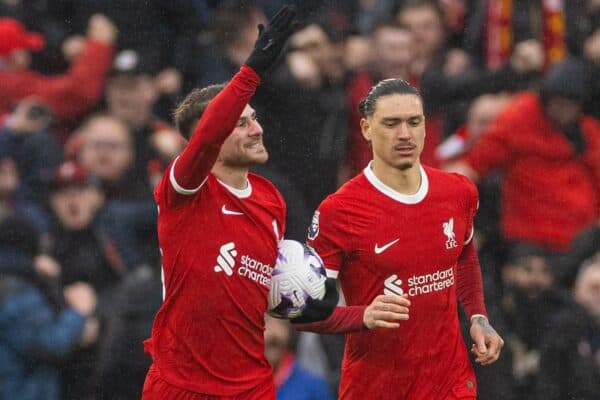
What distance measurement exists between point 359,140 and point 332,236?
3.63 meters

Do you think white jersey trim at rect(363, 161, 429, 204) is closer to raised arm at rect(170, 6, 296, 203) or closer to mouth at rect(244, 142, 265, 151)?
mouth at rect(244, 142, 265, 151)

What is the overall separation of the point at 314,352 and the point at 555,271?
1879 millimetres

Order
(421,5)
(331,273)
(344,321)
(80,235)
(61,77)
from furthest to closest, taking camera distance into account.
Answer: (421,5)
(61,77)
(80,235)
(331,273)
(344,321)

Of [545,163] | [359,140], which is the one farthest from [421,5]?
[545,163]

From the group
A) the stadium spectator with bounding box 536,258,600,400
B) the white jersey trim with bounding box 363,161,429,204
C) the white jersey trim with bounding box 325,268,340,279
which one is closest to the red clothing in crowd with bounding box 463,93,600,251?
the stadium spectator with bounding box 536,258,600,400

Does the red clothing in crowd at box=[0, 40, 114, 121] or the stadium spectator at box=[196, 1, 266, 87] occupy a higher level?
the stadium spectator at box=[196, 1, 266, 87]

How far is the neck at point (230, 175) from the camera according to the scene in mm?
7215

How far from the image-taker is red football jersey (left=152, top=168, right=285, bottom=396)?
7.02 m

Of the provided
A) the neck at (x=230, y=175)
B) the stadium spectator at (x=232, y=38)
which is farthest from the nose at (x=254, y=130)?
the stadium spectator at (x=232, y=38)

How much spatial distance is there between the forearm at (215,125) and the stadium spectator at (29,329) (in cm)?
262

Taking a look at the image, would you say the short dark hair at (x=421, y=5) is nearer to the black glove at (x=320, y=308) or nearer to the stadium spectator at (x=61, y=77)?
the stadium spectator at (x=61, y=77)

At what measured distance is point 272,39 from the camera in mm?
6730

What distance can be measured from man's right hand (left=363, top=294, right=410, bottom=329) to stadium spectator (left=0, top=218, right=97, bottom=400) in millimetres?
2864

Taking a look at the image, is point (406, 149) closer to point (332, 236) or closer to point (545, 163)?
point (332, 236)
